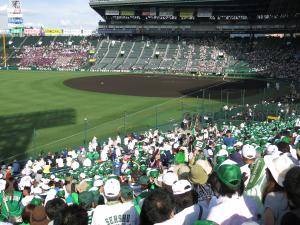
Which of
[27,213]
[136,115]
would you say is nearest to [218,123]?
[136,115]

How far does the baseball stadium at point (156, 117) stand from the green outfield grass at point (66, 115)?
6.0 inches

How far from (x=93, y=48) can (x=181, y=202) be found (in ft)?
306

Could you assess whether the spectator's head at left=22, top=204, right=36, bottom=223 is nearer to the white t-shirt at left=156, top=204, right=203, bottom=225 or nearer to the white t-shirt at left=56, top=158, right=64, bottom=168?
the white t-shirt at left=156, top=204, right=203, bottom=225

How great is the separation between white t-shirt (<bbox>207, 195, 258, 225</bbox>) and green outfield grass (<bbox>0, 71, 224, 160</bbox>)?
62.2ft

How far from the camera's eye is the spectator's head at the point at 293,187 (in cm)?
400

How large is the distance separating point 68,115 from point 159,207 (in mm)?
31713

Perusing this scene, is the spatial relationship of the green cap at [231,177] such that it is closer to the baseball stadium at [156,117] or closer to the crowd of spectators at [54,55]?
the baseball stadium at [156,117]

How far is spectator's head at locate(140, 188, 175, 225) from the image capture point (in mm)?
4543

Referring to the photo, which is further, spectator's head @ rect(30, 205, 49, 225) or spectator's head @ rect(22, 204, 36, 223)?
spectator's head @ rect(22, 204, 36, 223)

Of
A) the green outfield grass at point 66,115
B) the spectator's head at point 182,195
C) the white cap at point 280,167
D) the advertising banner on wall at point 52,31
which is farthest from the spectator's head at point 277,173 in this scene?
the advertising banner on wall at point 52,31

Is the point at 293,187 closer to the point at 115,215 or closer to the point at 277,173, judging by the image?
the point at 277,173

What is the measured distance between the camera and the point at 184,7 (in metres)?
86.7

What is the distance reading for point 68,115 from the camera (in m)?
35.4

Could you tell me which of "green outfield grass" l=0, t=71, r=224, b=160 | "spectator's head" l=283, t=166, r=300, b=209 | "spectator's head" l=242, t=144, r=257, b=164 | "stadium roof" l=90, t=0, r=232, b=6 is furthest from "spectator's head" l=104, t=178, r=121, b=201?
"stadium roof" l=90, t=0, r=232, b=6
